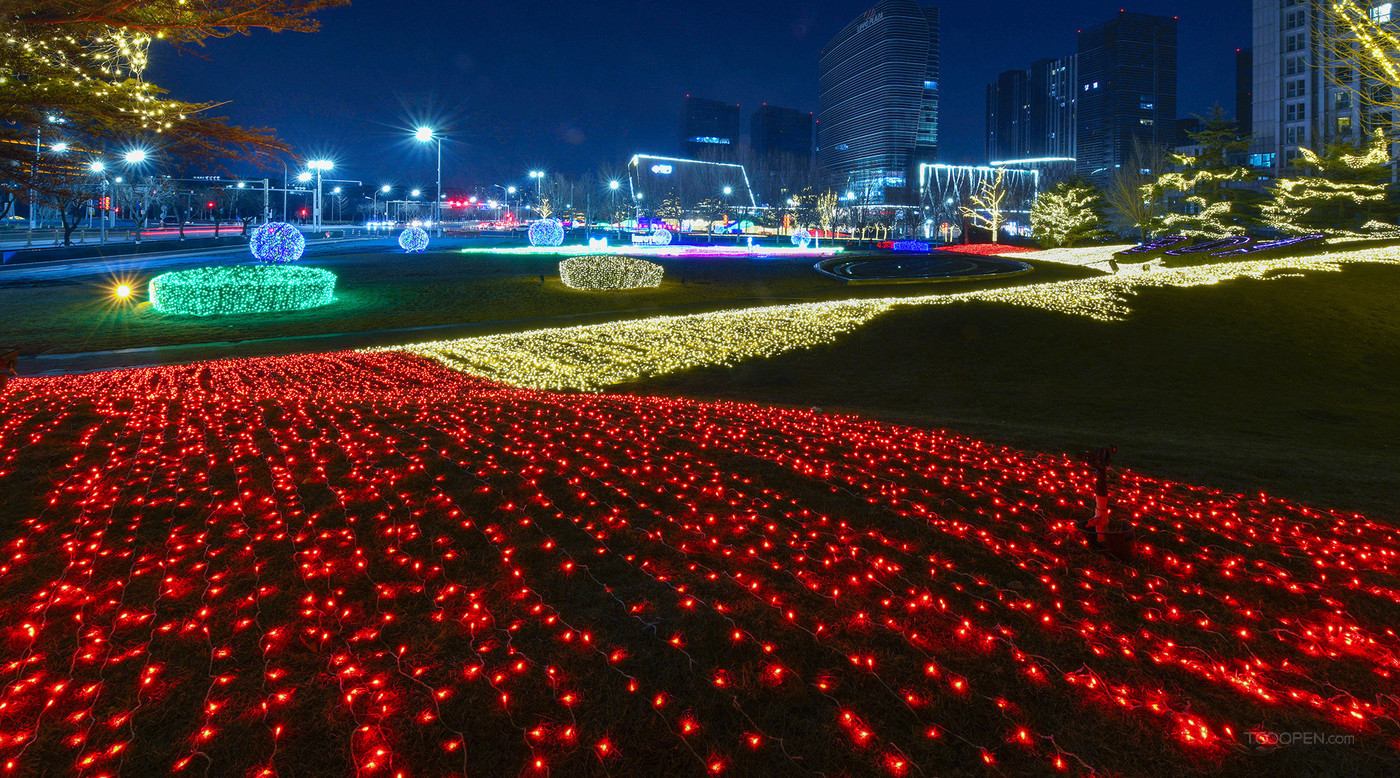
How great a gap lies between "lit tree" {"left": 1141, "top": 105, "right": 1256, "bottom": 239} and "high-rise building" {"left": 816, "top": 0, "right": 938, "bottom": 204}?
9320 centimetres

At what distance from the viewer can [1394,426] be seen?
10828mm

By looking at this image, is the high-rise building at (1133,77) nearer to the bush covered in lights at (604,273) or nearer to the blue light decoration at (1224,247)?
the blue light decoration at (1224,247)

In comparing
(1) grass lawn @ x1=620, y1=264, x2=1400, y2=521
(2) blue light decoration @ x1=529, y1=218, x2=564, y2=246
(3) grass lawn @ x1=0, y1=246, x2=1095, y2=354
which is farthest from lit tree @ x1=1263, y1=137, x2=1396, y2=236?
(2) blue light decoration @ x1=529, y1=218, x2=564, y2=246

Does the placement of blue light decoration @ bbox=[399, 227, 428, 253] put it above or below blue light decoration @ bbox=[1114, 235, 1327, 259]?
above

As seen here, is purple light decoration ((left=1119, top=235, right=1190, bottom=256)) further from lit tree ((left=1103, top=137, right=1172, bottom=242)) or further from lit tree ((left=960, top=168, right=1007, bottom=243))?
lit tree ((left=960, top=168, right=1007, bottom=243))

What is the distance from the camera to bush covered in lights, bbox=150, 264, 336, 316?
19703 millimetres

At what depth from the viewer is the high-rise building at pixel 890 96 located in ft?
486

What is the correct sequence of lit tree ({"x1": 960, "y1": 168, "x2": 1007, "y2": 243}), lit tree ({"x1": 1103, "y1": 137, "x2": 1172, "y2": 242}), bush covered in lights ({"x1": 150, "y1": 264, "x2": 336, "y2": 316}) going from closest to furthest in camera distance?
1. bush covered in lights ({"x1": 150, "y1": 264, "x2": 336, "y2": 316})
2. lit tree ({"x1": 1103, "y1": 137, "x2": 1172, "y2": 242})
3. lit tree ({"x1": 960, "y1": 168, "x2": 1007, "y2": 243})

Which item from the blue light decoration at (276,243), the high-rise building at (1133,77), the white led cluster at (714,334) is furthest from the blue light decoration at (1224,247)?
the high-rise building at (1133,77)

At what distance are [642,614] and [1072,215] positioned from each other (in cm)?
5272

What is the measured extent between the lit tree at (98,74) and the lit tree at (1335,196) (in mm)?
43608

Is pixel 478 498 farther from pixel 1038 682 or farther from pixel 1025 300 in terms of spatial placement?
pixel 1025 300

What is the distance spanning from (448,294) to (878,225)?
77.3 metres

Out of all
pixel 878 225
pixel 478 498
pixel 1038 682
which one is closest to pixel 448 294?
pixel 478 498
